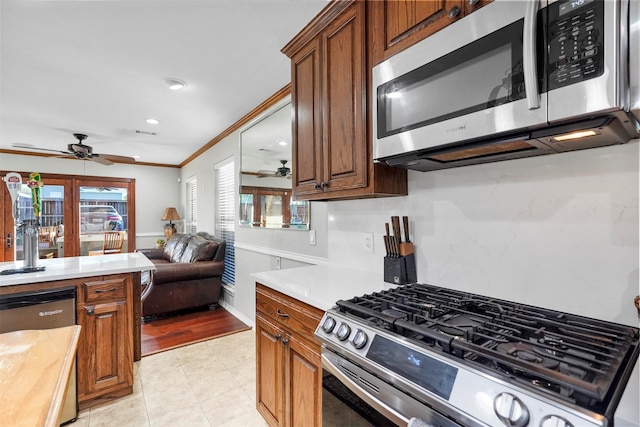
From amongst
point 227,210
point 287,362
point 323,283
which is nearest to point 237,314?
point 227,210

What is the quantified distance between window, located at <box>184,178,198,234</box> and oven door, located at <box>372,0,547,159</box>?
5.13 metres

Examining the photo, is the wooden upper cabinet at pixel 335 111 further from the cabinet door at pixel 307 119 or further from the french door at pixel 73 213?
the french door at pixel 73 213

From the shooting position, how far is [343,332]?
1.04m

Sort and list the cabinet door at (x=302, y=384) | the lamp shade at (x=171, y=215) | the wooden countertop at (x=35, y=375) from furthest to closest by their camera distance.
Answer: the lamp shade at (x=171, y=215) < the cabinet door at (x=302, y=384) < the wooden countertop at (x=35, y=375)

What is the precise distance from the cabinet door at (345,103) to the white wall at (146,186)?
6.03 meters

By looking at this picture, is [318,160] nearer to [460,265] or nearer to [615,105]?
[460,265]

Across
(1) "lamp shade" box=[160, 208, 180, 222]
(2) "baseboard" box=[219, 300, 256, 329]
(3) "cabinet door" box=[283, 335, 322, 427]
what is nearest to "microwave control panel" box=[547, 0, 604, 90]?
(3) "cabinet door" box=[283, 335, 322, 427]

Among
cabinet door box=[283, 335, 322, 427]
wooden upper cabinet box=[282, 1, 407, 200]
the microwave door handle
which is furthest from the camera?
wooden upper cabinet box=[282, 1, 407, 200]

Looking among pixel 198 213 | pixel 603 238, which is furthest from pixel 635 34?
pixel 198 213

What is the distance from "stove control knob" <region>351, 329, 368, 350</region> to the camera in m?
0.96

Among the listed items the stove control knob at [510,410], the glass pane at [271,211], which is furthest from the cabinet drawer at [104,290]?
the stove control knob at [510,410]

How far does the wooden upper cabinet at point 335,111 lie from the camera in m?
1.47

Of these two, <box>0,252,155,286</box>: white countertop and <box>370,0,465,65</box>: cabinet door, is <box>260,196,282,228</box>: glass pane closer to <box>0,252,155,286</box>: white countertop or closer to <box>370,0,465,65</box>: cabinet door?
<box>0,252,155,286</box>: white countertop

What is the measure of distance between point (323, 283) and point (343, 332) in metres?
0.56
